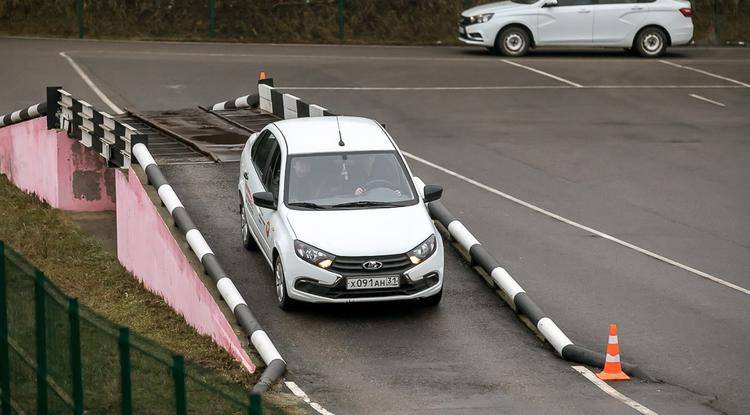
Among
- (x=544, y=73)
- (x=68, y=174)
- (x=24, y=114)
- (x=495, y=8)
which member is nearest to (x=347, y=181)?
(x=68, y=174)

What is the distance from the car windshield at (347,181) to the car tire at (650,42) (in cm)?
1976

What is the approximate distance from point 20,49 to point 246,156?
1832cm

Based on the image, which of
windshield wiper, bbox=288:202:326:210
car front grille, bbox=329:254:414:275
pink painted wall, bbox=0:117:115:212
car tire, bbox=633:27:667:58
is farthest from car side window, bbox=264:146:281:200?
car tire, bbox=633:27:667:58

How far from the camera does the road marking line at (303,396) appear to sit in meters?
11.6

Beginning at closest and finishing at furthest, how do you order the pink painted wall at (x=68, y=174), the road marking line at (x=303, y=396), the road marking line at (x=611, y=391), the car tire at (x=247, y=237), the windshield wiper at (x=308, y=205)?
1. the road marking line at (x=303, y=396)
2. the road marking line at (x=611, y=391)
3. the windshield wiper at (x=308, y=205)
4. the car tire at (x=247, y=237)
5. the pink painted wall at (x=68, y=174)

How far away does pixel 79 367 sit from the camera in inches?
354

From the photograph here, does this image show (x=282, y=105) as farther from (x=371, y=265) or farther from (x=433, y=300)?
(x=371, y=265)

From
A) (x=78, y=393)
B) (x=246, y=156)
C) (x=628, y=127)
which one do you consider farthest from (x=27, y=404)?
(x=628, y=127)

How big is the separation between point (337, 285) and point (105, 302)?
16.9ft

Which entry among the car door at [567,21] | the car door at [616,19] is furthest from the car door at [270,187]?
the car door at [616,19]

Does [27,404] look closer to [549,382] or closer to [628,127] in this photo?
[549,382]

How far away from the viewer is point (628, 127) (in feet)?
84.3

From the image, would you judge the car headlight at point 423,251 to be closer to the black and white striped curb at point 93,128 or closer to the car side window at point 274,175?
the car side window at point 274,175

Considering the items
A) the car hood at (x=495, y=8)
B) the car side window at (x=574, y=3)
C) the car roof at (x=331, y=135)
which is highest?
the car side window at (x=574, y=3)
